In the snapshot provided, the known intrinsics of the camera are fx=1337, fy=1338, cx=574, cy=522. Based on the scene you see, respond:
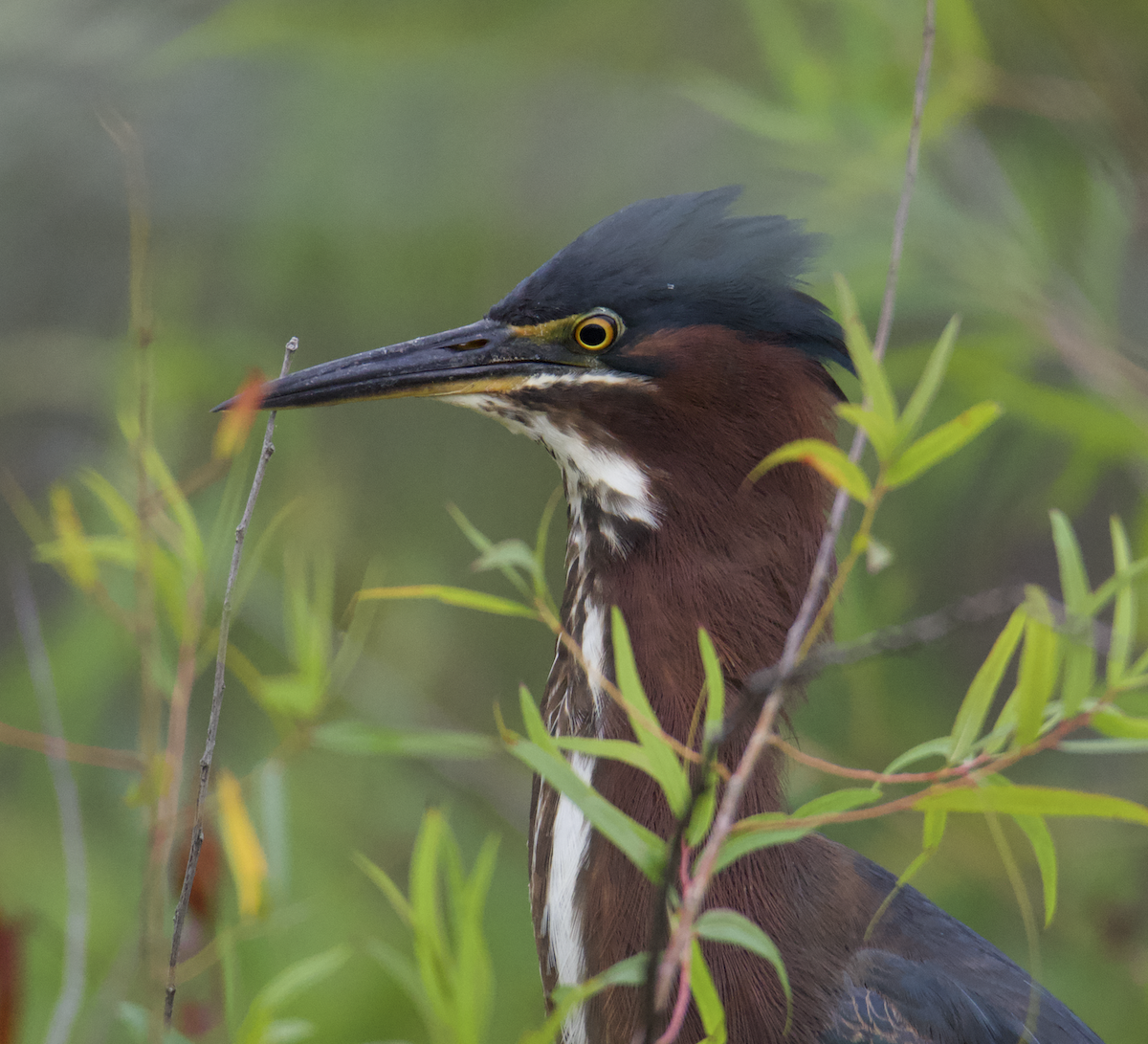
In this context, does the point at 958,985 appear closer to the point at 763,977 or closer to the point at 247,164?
the point at 763,977

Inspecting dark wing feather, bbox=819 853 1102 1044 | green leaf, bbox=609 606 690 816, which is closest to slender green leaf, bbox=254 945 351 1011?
green leaf, bbox=609 606 690 816

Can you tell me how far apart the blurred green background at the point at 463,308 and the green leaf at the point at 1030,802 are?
98 centimetres

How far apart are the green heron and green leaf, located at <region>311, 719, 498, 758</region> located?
0.40 metres

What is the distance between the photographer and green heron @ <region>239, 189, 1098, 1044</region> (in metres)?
1.27

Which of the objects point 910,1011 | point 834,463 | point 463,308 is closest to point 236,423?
point 834,463

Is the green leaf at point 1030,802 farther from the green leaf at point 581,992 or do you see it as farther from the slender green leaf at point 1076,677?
the green leaf at point 581,992

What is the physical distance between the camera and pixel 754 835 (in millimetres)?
734

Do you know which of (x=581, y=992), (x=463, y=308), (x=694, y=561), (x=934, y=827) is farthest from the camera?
(x=463, y=308)

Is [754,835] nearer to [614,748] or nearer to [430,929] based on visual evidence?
[614,748]

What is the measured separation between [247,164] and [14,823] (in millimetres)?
1437

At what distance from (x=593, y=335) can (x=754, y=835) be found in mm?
700

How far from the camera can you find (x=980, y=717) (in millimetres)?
761

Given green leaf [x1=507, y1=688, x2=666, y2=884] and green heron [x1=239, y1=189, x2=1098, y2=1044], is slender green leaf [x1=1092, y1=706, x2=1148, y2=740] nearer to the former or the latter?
green leaf [x1=507, y1=688, x2=666, y2=884]

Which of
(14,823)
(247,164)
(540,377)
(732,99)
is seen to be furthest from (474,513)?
(540,377)
